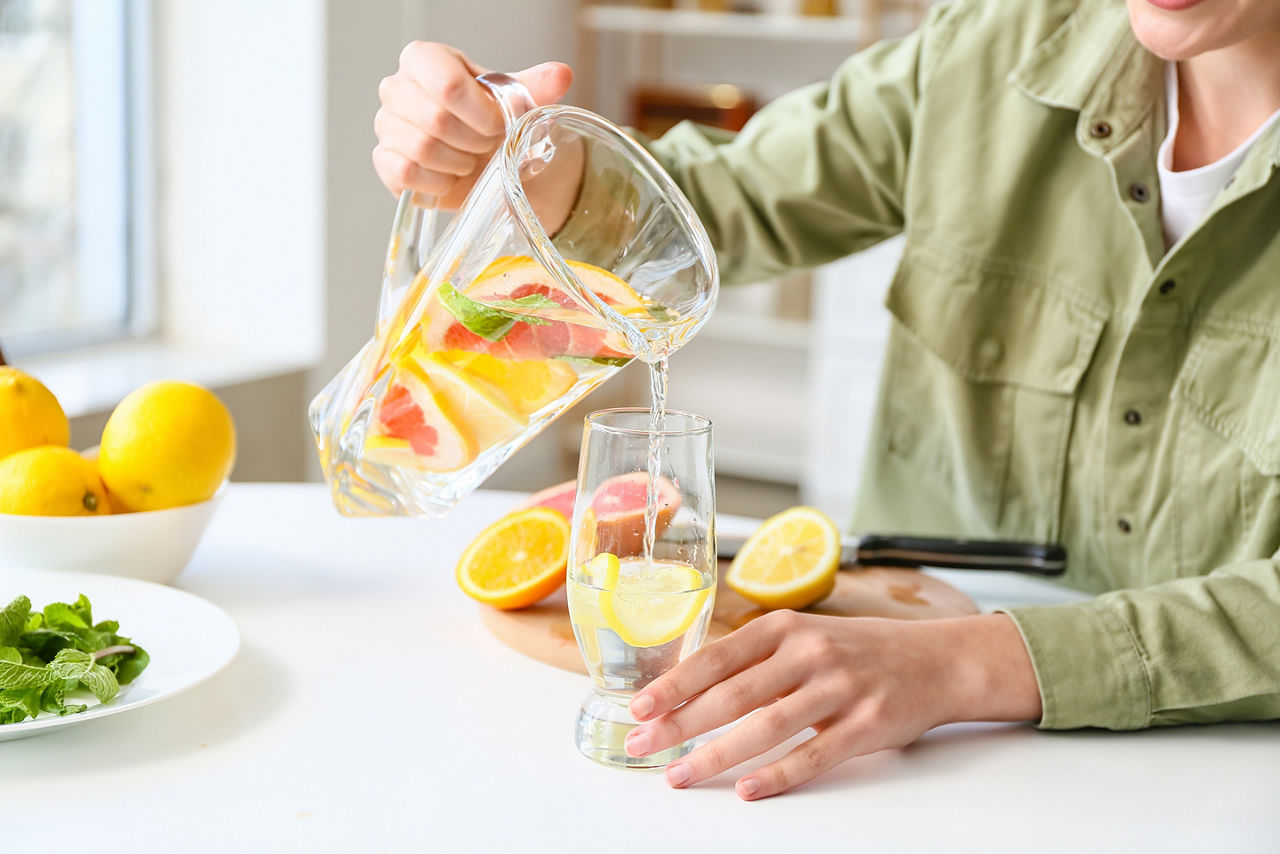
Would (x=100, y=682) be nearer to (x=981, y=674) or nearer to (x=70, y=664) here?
(x=70, y=664)

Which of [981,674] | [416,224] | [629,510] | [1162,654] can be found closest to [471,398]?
[629,510]

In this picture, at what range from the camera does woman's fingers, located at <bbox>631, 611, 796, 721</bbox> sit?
769 millimetres

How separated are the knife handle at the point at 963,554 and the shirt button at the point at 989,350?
0.88 ft

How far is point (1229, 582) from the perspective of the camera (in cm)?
93

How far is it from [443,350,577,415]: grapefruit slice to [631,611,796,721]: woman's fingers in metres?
0.19

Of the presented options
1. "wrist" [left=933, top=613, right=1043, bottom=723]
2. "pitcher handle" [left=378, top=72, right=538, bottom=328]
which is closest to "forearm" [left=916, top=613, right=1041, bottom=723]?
"wrist" [left=933, top=613, right=1043, bottom=723]

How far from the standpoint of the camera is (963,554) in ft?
3.72

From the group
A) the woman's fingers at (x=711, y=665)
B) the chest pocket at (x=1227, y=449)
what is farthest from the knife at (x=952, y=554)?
the woman's fingers at (x=711, y=665)

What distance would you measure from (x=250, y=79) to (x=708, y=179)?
162 cm

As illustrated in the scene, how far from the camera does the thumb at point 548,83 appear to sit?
1.00 metres

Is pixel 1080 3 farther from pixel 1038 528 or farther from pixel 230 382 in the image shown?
pixel 230 382

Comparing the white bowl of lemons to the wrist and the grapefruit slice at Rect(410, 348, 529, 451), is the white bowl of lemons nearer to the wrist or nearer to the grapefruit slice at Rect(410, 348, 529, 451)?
the grapefruit slice at Rect(410, 348, 529, 451)

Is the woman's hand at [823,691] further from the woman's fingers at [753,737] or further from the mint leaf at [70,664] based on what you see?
the mint leaf at [70,664]

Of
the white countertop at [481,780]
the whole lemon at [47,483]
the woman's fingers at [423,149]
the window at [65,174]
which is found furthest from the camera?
the window at [65,174]
